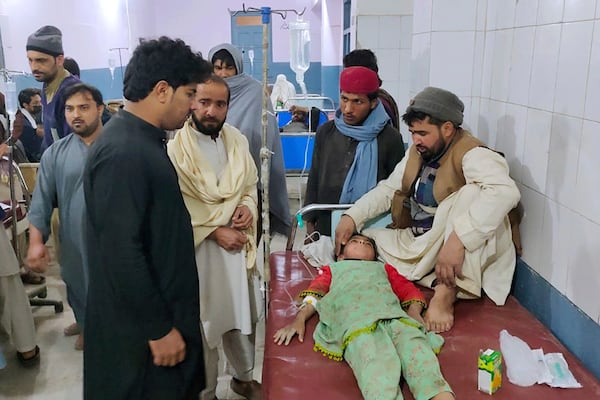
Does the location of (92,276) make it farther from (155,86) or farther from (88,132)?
(88,132)

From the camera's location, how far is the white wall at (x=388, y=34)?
500 cm

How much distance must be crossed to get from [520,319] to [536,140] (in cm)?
72

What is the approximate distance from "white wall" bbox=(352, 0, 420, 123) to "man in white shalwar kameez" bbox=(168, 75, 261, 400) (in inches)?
121

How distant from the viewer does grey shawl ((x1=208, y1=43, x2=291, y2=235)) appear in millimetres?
2801

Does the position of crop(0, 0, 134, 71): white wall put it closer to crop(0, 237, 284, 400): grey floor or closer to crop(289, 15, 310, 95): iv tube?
crop(0, 237, 284, 400): grey floor

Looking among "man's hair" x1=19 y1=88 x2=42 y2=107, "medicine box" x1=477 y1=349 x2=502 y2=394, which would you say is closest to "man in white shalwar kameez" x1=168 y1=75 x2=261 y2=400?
"medicine box" x1=477 y1=349 x2=502 y2=394

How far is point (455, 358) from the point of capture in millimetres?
1845


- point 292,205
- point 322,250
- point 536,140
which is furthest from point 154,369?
point 292,205

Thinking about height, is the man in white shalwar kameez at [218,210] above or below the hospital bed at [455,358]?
above

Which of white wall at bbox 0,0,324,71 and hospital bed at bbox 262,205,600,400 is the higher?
white wall at bbox 0,0,324,71

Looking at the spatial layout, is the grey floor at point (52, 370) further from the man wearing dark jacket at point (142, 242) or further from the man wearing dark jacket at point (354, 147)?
the man wearing dark jacket at point (142, 242)

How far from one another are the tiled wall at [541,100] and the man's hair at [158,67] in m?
1.32

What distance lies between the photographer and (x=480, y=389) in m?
1.67

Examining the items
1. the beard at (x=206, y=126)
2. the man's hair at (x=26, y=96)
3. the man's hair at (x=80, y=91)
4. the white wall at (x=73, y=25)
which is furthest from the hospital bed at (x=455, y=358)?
the white wall at (x=73, y=25)
